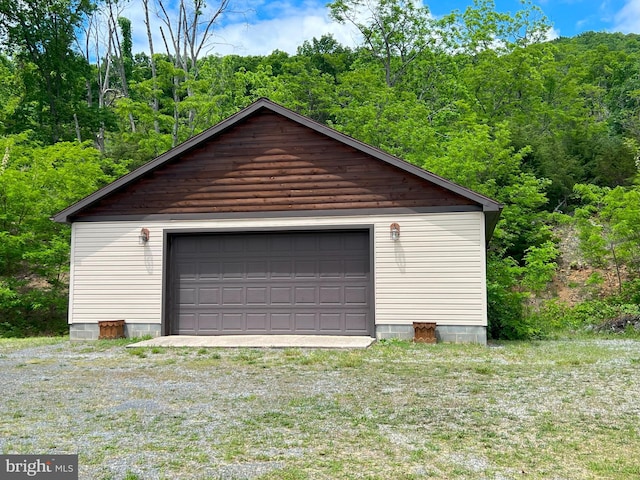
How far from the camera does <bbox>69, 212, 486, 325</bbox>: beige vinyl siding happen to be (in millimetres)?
11531

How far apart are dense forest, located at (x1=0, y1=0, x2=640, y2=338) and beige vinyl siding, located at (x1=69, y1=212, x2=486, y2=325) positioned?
2574mm

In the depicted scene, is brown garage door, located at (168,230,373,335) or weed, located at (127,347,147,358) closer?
weed, located at (127,347,147,358)

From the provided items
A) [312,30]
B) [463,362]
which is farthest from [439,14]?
[463,362]

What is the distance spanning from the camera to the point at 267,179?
1256 centimetres

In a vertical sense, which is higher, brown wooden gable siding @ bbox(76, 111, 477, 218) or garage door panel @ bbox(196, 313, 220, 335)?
brown wooden gable siding @ bbox(76, 111, 477, 218)

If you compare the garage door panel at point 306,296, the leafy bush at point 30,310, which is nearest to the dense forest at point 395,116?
the leafy bush at point 30,310

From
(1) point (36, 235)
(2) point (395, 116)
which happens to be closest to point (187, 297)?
(1) point (36, 235)

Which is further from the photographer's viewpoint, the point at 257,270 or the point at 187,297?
the point at 187,297

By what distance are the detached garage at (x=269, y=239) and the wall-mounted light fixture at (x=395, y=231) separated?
2 centimetres

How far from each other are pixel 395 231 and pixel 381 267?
81cm

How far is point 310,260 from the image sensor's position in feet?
40.8

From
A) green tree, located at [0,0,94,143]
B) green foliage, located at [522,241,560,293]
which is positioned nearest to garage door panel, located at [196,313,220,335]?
green foliage, located at [522,241,560,293]

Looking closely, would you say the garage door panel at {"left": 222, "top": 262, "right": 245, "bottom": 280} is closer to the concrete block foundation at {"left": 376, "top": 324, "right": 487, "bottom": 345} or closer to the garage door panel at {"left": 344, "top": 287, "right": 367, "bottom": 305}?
the garage door panel at {"left": 344, "top": 287, "right": 367, "bottom": 305}

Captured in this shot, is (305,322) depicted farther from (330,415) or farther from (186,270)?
(330,415)
